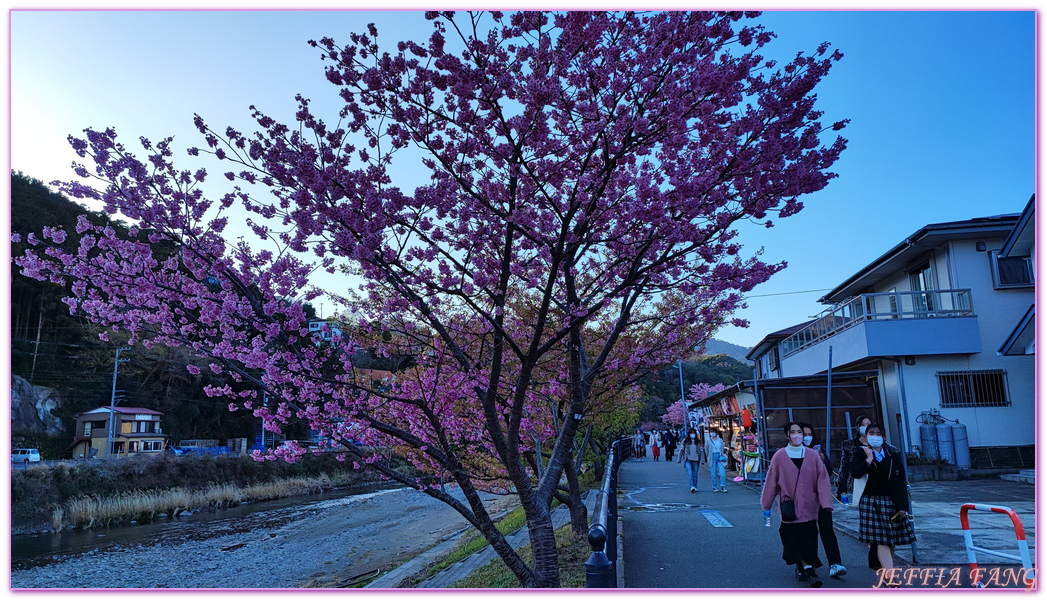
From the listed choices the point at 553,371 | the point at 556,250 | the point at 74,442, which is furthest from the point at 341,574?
the point at 74,442

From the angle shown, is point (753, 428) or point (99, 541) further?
point (99, 541)

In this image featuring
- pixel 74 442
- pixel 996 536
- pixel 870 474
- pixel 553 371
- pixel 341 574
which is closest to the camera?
pixel 870 474

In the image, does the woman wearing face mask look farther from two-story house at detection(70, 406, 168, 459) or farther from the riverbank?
two-story house at detection(70, 406, 168, 459)

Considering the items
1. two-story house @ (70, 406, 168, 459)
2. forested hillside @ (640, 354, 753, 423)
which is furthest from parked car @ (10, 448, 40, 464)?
forested hillside @ (640, 354, 753, 423)

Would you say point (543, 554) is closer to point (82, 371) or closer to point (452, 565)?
point (452, 565)

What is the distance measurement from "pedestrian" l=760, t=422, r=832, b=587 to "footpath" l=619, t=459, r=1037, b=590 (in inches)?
10.6

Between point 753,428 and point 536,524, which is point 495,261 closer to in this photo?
point 536,524

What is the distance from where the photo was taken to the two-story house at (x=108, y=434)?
1532 inches

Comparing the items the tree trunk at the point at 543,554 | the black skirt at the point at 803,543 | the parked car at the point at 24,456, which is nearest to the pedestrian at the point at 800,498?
the black skirt at the point at 803,543

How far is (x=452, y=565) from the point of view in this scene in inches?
397

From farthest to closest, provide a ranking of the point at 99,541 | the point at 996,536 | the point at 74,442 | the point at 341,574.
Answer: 1. the point at 74,442
2. the point at 99,541
3. the point at 341,574
4. the point at 996,536

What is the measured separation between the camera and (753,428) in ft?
61.2

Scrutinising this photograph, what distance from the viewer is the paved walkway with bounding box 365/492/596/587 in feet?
29.3

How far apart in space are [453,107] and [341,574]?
12.2m
